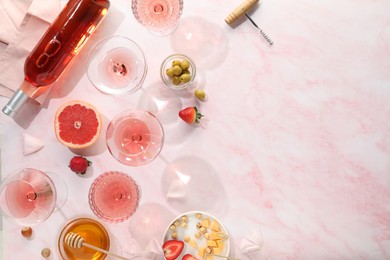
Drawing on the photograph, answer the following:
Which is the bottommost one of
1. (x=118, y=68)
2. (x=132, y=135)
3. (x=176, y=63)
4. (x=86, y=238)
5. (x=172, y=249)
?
(x=86, y=238)

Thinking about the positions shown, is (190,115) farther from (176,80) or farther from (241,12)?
(241,12)

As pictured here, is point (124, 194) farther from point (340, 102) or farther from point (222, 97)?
point (340, 102)

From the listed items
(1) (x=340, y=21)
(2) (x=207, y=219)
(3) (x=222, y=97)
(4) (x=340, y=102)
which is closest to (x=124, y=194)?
(2) (x=207, y=219)

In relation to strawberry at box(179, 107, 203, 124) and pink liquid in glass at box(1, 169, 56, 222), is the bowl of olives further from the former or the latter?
pink liquid in glass at box(1, 169, 56, 222)

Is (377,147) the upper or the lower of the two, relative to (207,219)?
upper

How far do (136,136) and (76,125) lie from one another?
0.51ft

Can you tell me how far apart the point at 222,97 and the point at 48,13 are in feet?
1.61

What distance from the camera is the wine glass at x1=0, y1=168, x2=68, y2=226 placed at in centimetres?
134

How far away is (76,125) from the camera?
1.35m

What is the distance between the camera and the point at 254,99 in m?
1.39

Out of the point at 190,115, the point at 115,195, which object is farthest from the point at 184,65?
the point at 115,195

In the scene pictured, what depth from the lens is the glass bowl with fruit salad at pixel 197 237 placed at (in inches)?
53.8

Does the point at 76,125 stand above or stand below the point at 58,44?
below

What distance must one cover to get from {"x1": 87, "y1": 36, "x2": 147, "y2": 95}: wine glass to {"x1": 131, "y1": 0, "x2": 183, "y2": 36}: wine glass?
7cm
